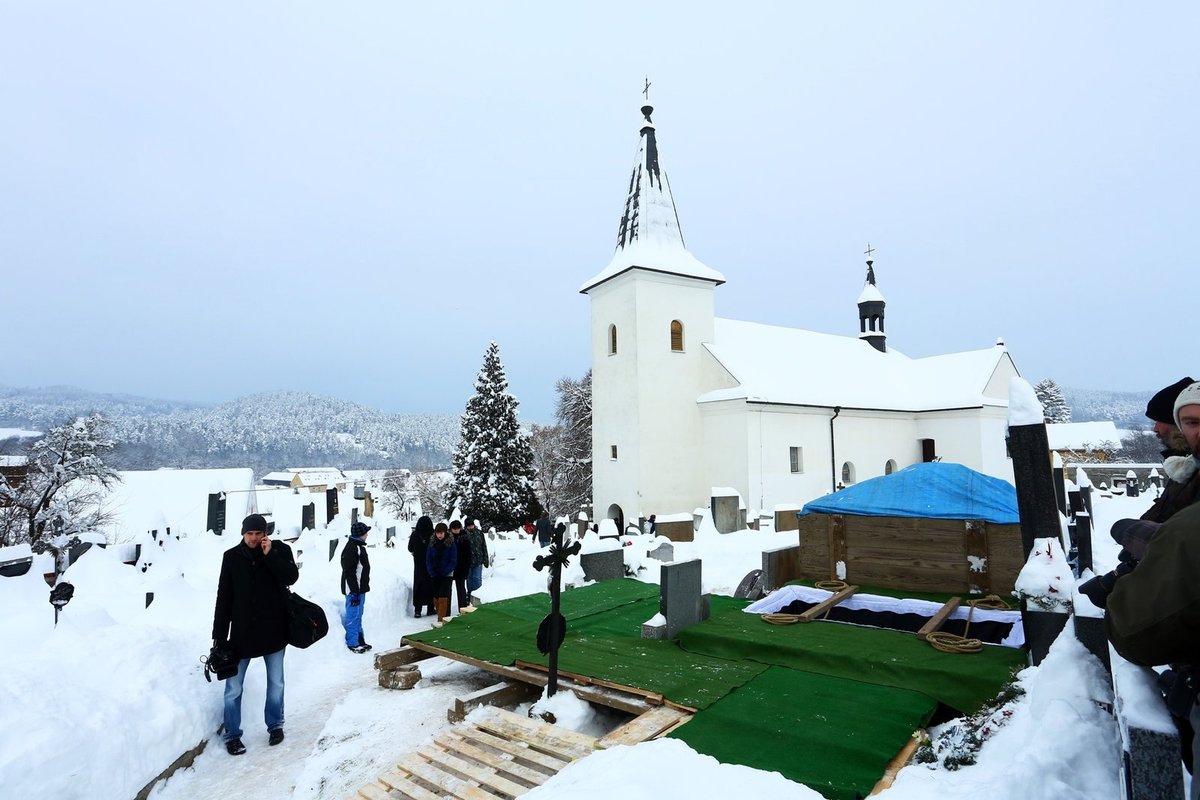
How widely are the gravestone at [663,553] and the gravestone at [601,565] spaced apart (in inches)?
73.1

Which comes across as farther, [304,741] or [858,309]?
[858,309]

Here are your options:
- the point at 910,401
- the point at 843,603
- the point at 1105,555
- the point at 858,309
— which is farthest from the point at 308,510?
the point at 858,309

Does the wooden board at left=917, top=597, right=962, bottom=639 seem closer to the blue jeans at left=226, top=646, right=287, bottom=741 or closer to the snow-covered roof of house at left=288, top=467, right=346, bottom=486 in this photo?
the blue jeans at left=226, top=646, right=287, bottom=741

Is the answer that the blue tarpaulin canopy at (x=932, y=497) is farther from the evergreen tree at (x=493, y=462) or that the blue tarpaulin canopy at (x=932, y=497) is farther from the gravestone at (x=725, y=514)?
the evergreen tree at (x=493, y=462)

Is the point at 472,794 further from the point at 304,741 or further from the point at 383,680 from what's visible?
the point at 383,680

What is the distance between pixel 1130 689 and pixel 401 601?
11043mm

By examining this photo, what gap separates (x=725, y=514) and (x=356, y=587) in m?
12.8

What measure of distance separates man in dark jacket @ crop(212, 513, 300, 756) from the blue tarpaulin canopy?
7.45m

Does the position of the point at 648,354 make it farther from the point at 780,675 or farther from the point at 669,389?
the point at 780,675

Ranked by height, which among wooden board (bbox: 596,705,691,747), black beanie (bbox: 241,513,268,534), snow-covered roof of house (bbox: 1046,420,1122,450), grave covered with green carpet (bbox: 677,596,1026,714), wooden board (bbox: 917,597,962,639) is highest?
snow-covered roof of house (bbox: 1046,420,1122,450)

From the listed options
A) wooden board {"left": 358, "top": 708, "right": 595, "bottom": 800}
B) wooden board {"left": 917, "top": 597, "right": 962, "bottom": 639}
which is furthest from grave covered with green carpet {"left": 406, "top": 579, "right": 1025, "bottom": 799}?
wooden board {"left": 358, "top": 708, "right": 595, "bottom": 800}

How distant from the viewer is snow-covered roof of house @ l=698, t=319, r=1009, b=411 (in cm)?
2811

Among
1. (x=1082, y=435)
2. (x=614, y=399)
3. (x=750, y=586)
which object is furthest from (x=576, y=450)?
(x=1082, y=435)

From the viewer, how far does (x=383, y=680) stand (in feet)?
24.8
